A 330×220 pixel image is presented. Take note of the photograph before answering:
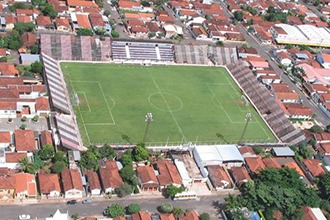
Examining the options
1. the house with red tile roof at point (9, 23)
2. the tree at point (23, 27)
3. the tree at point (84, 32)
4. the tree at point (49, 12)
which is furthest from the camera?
the tree at point (49, 12)

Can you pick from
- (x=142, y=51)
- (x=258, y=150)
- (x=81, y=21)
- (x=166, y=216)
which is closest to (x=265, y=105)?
(x=258, y=150)

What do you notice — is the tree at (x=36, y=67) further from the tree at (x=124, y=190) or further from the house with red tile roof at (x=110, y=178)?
the tree at (x=124, y=190)

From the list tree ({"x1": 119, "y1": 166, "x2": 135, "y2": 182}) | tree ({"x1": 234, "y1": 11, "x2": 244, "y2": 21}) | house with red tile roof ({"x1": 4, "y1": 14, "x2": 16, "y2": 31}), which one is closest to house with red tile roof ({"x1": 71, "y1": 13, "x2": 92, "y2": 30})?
house with red tile roof ({"x1": 4, "y1": 14, "x2": 16, "y2": 31})

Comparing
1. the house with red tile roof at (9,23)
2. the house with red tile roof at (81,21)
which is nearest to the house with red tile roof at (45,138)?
the house with red tile roof at (9,23)

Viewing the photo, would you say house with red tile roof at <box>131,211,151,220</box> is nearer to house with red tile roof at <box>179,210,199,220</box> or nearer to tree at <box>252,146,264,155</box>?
house with red tile roof at <box>179,210,199,220</box>

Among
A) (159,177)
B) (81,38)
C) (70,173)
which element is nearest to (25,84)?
(81,38)

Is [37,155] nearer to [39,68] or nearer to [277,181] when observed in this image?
[39,68]
